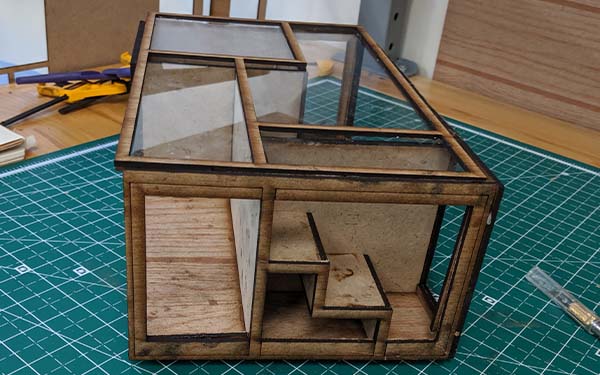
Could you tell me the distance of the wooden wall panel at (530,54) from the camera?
2400 mm

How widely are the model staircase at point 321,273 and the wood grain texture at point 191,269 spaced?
0.15 m

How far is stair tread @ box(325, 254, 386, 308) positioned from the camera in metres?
1.22

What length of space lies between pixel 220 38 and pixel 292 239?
1.96ft

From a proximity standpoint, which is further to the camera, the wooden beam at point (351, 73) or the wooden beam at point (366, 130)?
the wooden beam at point (351, 73)

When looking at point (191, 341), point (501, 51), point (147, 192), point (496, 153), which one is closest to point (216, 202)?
point (191, 341)

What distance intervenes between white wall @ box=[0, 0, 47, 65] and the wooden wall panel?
4.78 feet

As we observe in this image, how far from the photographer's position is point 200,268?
1399 mm

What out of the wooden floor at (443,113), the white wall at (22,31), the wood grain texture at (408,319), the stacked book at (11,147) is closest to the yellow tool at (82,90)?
the wooden floor at (443,113)

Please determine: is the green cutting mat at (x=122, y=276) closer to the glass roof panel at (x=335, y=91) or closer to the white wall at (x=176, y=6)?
the glass roof panel at (x=335, y=91)

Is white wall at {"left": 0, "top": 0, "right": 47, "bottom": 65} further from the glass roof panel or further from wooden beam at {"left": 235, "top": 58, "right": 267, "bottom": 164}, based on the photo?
wooden beam at {"left": 235, "top": 58, "right": 267, "bottom": 164}

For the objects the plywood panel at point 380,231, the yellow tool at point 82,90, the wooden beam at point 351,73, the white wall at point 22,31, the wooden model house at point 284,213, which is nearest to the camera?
the wooden model house at point 284,213

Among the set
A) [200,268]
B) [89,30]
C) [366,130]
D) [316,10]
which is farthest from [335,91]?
[316,10]

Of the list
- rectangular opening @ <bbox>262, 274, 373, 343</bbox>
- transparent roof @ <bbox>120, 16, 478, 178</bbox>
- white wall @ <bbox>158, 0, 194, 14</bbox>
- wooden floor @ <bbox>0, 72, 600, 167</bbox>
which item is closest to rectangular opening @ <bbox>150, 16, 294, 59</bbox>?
transparent roof @ <bbox>120, 16, 478, 178</bbox>

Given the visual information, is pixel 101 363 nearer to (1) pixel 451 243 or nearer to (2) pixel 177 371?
(2) pixel 177 371
